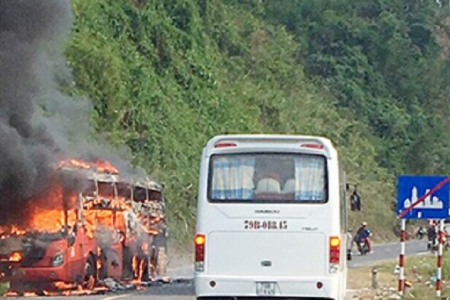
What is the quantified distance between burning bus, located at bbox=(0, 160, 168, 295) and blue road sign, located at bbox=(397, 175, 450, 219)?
19.6ft

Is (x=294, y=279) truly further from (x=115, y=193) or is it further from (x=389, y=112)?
(x=389, y=112)

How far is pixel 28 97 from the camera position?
81.3ft

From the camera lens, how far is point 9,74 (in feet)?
81.5

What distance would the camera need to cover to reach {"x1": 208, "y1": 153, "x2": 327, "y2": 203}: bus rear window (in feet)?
52.3

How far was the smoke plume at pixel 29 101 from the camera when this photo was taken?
73.3 ft

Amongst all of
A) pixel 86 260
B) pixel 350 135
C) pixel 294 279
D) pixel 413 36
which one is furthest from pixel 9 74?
pixel 413 36

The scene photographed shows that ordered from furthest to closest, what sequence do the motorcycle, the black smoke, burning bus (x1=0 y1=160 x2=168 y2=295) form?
the motorcycle, the black smoke, burning bus (x1=0 y1=160 x2=168 y2=295)

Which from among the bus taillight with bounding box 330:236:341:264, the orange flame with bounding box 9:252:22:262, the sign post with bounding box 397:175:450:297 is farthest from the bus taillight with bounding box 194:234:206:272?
the orange flame with bounding box 9:252:22:262

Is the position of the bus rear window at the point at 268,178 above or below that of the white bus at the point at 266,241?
above

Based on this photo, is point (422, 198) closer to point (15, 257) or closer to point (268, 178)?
point (268, 178)

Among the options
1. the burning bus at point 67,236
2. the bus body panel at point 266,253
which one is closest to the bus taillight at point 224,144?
the bus body panel at point 266,253

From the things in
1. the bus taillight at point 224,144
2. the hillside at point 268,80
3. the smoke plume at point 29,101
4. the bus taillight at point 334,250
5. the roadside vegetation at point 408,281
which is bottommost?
the roadside vegetation at point 408,281

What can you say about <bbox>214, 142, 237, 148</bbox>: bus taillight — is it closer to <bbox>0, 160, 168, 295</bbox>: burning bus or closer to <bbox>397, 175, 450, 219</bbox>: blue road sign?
<bbox>397, 175, 450, 219</bbox>: blue road sign

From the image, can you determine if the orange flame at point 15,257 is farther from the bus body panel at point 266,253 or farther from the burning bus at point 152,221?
the bus body panel at point 266,253
